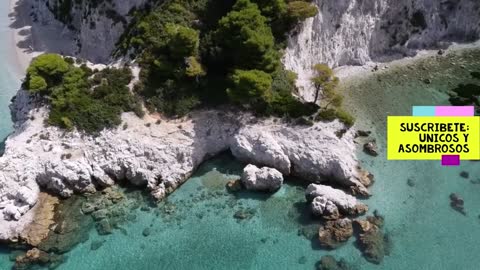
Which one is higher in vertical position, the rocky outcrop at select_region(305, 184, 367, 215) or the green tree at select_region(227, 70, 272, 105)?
the green tree at select_region(227, 70, 272, 105)

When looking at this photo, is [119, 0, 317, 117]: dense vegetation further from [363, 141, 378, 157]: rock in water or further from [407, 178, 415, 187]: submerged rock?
[407, 178, 415, 187]: submerged rock

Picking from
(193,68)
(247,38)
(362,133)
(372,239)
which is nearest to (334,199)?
(372,239)

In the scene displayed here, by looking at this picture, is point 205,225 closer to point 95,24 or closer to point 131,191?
point 131,191

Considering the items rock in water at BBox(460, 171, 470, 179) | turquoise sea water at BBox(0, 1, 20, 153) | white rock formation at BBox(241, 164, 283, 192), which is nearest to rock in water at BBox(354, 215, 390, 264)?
white rock formation at BBox(241, 164, 283, 192)

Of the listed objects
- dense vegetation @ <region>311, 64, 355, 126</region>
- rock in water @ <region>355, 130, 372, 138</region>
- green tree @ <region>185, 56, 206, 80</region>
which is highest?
green tree @ <region>185, 56, 206, 80</region>

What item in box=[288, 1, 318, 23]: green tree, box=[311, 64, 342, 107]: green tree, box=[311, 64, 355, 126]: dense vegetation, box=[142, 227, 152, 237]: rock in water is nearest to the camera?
box=[142, 227, 152, 237]: rock in water

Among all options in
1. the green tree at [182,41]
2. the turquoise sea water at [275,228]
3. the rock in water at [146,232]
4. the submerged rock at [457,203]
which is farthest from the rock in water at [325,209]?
the green tree at [182,41]

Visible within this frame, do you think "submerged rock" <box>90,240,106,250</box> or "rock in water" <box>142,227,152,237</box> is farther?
"rock in water" <box>142,227,152,237</box>

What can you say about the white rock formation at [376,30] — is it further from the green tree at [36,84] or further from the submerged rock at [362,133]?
the green tree at [36,84]
